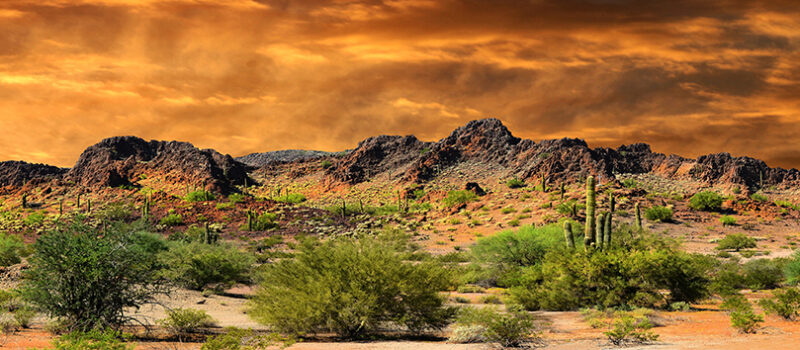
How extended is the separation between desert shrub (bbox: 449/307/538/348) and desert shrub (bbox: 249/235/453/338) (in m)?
1.51

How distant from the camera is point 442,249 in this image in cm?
6588

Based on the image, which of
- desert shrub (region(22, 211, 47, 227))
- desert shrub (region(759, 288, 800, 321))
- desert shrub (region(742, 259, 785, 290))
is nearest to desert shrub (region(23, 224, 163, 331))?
desert shrub (region(759, 288, 800, 321))

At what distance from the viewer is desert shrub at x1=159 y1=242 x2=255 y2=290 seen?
110 feet

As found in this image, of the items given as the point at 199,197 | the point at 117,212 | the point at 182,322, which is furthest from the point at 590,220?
the point at 199,197

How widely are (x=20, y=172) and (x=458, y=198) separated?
11600 centimetres

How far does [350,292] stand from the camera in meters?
18.5

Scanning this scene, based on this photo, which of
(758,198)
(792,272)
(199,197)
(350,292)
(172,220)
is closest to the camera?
(350,292)

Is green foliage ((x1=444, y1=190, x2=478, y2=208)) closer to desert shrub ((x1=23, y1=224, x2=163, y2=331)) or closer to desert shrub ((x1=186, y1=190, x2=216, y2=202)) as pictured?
desert shrub ((x1=186, y1=190, x2=216, y2=202))

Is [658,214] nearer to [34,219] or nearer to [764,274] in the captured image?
[764,274]

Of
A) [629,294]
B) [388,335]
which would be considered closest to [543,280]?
[629,294]

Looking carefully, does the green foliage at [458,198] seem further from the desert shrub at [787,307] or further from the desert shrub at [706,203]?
the desert shrub at [787,307]

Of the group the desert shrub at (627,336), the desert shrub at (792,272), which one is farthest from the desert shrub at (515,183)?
the desert shrub at (627,336)

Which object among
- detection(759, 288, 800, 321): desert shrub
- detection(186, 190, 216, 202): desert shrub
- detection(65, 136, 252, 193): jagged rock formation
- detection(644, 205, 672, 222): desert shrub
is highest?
detection(65, 136, 252, 193): jagged rock formation

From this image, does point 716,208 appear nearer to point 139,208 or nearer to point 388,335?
point 388,335
